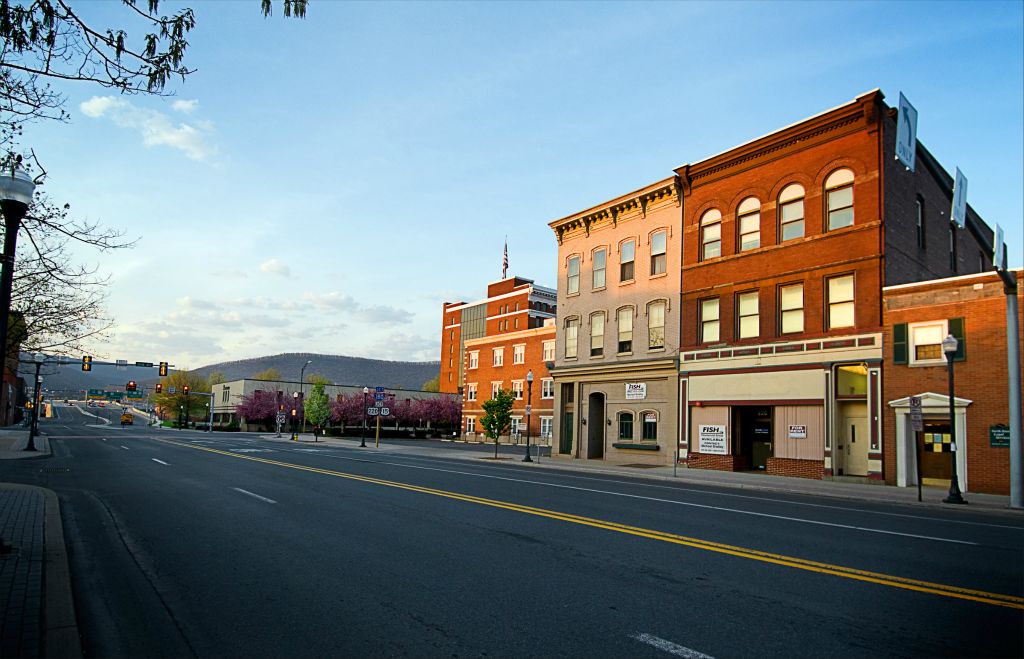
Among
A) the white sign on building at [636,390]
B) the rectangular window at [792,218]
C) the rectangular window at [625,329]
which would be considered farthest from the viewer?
the rectangular window at [625,329]

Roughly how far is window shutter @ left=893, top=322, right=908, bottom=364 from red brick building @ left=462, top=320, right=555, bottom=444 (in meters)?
39.1

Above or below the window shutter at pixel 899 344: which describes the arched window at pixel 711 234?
above

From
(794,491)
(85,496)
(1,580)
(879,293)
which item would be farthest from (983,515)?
(85,496)

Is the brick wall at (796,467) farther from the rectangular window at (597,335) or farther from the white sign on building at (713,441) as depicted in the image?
the rectangular window at (597,335)

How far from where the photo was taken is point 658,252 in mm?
32844

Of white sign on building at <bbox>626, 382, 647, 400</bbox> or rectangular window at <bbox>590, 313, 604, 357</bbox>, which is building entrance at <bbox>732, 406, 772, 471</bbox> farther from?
rectangular window at <bbox>590, 313, 604, 357</bbox>

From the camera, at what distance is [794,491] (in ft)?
67.5

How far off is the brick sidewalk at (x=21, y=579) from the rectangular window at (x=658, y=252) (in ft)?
86.8

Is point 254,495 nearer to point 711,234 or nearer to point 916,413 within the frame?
point 916,413

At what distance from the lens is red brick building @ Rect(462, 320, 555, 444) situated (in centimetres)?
6406

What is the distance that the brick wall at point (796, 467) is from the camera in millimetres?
25041

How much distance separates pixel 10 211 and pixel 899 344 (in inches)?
959

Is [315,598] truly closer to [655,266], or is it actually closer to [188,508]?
[188,508]

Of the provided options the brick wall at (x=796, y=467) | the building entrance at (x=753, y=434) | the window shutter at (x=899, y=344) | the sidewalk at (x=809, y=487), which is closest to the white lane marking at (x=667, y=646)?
the sidewalk at (x=809, y=487)
